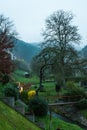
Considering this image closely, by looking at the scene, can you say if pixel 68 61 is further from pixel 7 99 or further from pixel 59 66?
pixel 7 99

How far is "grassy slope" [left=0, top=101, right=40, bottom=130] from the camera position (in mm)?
17375

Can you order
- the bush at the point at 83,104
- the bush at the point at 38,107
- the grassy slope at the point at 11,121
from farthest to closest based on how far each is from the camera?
the bush at the point at 83,104
the bush at the point at 38,107
the grassy slope at the point at 11,121

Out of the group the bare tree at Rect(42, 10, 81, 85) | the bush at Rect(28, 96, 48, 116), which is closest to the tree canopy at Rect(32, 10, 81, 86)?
the bare tree at Rect(42, 10, 81, 85)

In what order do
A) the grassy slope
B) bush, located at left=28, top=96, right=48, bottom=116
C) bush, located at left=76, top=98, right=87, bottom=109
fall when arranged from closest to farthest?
the grassy slope
bush, located at left=28, top=96, right=48, bottom=116
bush, located at left=76, top=98, right=87, bottom=109

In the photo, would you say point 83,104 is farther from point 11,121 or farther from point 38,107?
point 11,121

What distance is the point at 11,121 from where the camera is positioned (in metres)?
18.9

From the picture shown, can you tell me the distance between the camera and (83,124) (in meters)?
43.5

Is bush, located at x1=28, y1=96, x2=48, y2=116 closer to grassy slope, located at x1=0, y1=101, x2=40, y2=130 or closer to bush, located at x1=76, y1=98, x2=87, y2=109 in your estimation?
grassy slope, located at x1=0, y1=101, x2=40, y2=130

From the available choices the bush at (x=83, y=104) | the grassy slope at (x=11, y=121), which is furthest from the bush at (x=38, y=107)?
the bush at (x=83, y=104)

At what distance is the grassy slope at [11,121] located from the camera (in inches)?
684

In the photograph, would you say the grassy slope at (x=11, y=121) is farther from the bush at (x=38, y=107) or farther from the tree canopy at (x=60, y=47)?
the tree canopy at (x=60, y=47)

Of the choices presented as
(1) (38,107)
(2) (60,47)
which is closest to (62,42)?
(2) (60,47)

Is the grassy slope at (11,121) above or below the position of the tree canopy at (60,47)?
below

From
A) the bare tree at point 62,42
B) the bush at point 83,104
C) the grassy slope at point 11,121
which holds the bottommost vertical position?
the grassy slope at point 11,121
